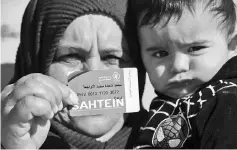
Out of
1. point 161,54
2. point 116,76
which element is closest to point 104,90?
point 116,76

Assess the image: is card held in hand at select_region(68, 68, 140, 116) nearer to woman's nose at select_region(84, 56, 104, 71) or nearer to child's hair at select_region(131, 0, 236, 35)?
woman's nose at select_region(84, 56, 104, 71)

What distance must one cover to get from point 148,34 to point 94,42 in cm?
13

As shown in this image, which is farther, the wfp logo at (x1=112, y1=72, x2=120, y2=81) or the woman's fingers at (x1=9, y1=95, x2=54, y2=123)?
the wfp logo at (x1=112, y1=72, x2=120, y2=81)

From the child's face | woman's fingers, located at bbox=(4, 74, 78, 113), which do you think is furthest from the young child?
woman's fingers, located at bbox=(4, 74, 78, 113)

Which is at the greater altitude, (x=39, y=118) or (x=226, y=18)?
(x=226, y=18)

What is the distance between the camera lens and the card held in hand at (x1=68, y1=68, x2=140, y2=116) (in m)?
0.89

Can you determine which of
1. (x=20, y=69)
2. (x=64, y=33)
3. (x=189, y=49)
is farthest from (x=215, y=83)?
(x=20, y=69)

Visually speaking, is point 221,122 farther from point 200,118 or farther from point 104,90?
point 104,90

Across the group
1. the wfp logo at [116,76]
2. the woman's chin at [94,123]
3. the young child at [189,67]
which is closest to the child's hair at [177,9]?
the young child at [189,67]

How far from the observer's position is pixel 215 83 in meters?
0.87

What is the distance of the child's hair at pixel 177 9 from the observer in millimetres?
853

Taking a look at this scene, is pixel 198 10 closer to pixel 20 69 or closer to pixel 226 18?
pixel 226 18

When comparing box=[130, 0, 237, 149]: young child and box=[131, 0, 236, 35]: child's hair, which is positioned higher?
box=[131, 0, 236, 35]: child's hair

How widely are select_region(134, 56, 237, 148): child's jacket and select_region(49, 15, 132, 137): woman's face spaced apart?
104mm
